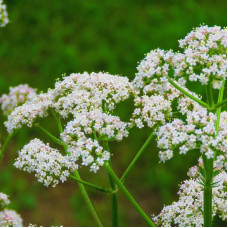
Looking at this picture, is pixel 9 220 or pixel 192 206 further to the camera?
pixel 9 220

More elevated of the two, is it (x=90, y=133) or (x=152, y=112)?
(x=152, y=112)

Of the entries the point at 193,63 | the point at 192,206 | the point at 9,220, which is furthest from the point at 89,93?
the point at 9,220

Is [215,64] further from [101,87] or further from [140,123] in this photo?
[101,87]

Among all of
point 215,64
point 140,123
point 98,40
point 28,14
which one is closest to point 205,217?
point 140,123

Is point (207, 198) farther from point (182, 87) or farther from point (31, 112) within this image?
point (31, 112)

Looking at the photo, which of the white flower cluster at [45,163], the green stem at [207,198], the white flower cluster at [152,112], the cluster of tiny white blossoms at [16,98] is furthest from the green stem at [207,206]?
the cluster of tiny white blossoms at [16,98]

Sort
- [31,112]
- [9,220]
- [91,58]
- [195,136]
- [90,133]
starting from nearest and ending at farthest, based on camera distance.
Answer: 1. [195,136]
2. [90,133]
3. [31,112]
4. [9,220]
5. [91,58]

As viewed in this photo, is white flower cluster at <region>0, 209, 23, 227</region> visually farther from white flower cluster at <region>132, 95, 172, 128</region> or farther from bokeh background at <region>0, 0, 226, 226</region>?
bokeh background at <region>0, 0, 226, 226</region>
